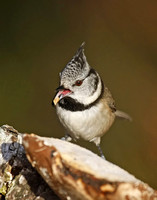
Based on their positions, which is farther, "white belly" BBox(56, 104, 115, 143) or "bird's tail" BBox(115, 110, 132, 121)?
"bird's tail" BBox(115, 110, 132, 121)

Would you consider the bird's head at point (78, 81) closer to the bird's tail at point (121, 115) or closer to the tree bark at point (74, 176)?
the bird's tail at point (121, 115)

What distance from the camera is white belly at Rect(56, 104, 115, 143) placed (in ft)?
8.04

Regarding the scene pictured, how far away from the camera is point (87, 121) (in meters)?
2.48

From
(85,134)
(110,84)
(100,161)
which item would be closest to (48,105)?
(110,84)

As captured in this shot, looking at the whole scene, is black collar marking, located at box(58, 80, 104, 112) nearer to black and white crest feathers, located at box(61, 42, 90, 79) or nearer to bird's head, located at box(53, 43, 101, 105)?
bird's head, located at box(53, 43, 101, 105)

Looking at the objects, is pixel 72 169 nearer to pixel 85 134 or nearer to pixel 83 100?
pixel 83 100

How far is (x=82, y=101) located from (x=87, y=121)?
0.13 meters

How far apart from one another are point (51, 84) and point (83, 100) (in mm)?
1373

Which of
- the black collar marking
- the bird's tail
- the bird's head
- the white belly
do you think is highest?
the bird's head

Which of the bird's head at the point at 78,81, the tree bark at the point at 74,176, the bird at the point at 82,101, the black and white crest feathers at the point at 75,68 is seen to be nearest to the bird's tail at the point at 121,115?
the bird at the point at 82,101

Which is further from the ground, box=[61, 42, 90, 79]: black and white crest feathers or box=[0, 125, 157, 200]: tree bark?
box=[61, 42, 90, 79]: black and white crest feathers

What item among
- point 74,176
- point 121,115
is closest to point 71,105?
point 121,115

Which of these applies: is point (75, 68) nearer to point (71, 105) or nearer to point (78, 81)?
point (78, 81)

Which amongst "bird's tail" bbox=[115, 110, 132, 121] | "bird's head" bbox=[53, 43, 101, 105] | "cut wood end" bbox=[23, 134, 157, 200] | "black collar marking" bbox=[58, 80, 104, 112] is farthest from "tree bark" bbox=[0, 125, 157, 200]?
"bird's tail" bbox=[115, 110, 132, 121]
